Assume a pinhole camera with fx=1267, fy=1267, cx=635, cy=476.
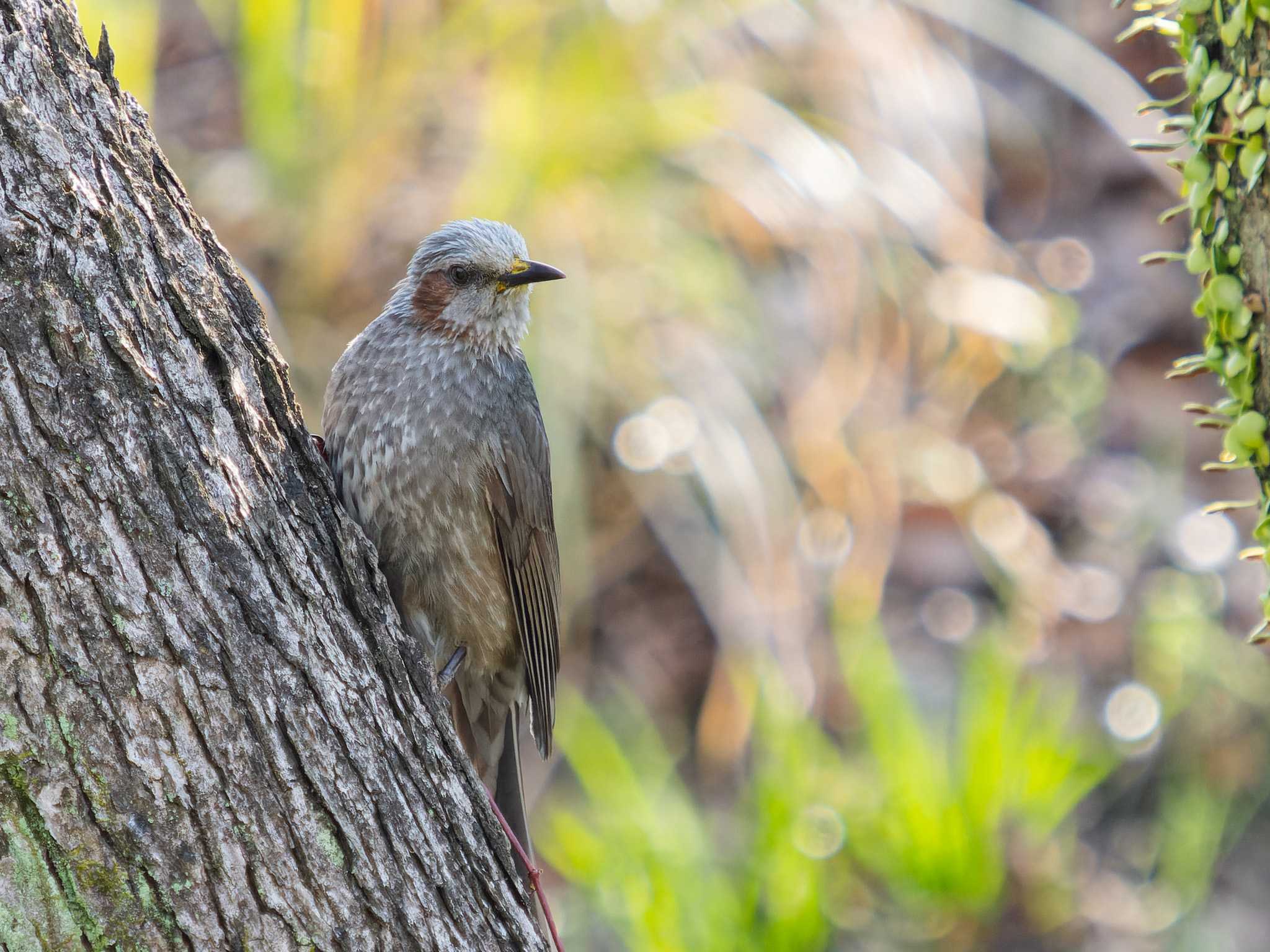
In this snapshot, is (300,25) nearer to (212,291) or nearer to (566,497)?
(566,497)

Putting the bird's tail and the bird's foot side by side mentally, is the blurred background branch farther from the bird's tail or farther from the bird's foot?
the bird's foot

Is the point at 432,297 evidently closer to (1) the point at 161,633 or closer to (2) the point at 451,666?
(2) the point at 451,666

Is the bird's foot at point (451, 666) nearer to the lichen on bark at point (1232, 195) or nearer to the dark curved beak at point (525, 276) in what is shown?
the dark curved beak at point (525, 276)

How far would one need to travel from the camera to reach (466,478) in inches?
126

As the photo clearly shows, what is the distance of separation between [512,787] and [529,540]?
2.14 feet

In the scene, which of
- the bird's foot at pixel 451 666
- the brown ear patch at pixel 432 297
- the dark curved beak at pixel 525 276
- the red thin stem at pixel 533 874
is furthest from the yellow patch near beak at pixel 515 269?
the red thin stem at pixel 533 874

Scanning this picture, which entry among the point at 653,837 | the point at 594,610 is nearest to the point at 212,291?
the point at 653,837

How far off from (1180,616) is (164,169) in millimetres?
5543

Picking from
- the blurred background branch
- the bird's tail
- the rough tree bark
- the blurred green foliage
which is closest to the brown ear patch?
the bird's tail

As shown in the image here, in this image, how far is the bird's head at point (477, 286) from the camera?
3.40 m

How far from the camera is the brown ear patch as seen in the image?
134 inches

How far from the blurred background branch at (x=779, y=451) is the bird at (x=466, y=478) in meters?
1.78

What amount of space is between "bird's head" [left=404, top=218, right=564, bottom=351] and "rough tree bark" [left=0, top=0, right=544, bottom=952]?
1.35 m

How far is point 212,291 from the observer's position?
203cm
